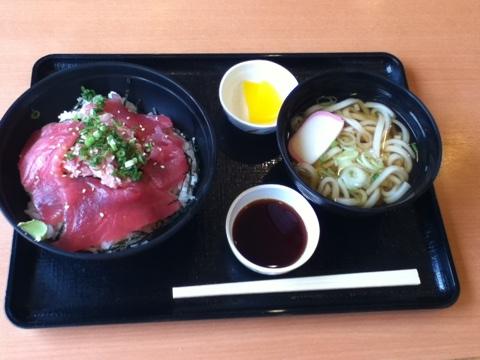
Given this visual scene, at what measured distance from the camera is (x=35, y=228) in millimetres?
1292

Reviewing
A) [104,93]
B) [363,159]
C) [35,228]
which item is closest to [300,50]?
[363,159]

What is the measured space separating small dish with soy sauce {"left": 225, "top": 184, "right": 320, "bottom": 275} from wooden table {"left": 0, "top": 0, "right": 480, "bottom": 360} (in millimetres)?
177

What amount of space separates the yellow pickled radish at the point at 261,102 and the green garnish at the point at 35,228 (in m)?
0.74

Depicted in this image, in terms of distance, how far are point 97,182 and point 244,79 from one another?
0.66 metres

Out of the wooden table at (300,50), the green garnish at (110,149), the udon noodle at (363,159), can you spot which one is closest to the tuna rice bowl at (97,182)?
the green garnish at (110,149)

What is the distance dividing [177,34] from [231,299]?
104 cm

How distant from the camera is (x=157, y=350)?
4.43 ft

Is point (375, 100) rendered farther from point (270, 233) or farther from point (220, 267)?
point (220, 267)

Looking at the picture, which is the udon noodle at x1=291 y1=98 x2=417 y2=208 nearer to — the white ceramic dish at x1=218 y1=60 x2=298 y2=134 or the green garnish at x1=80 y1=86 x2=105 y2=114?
the white ceramic dish at x1=218 y1=60 x2=298 y2=134

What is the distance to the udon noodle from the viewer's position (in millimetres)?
1524

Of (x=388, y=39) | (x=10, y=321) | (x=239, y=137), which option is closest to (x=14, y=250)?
(x=10, y=321)

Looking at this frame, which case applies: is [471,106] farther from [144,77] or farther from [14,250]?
[14,250]

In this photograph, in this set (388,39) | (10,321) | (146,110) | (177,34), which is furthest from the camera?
(388,39)

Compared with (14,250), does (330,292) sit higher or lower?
Answer: lower
